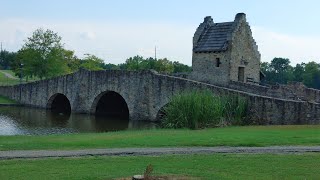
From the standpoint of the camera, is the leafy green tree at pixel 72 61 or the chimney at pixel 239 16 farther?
the leafy green tree at pixel 72 61

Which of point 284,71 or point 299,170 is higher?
point 284,71

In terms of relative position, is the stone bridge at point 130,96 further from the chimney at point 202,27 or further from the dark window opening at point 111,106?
the chimney at point 202,27

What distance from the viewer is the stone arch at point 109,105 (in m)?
48.2

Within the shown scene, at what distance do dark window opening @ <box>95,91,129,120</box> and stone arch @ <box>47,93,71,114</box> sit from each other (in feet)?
16.3

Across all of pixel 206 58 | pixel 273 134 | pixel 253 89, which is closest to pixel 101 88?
pixel 206 58

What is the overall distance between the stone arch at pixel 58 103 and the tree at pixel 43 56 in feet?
40.8

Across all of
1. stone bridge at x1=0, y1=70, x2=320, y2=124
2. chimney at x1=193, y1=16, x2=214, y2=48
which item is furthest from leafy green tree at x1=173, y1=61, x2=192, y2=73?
chimney at x1=193, y1=16, x2=214, y2=48

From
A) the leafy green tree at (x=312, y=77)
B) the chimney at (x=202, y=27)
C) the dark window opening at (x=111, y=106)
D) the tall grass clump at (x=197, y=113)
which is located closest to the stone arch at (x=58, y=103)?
the dark window opening at (x=111, y=106)

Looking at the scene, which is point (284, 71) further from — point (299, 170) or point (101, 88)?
point (299, 170)

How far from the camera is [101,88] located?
46.4 m

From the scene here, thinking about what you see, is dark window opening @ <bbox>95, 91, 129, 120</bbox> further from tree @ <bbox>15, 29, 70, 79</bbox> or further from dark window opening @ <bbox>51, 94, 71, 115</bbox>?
tree @ <bbox>15, 29, 70, 79</bbox>

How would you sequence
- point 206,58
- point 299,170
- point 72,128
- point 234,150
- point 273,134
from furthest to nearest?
1. point 206,58
2. point 72,128
3. point 273,134
4. point 234,150
5. point 299,170

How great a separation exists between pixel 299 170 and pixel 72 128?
79.0 ft

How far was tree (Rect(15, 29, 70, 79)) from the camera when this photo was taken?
67.6 meters
